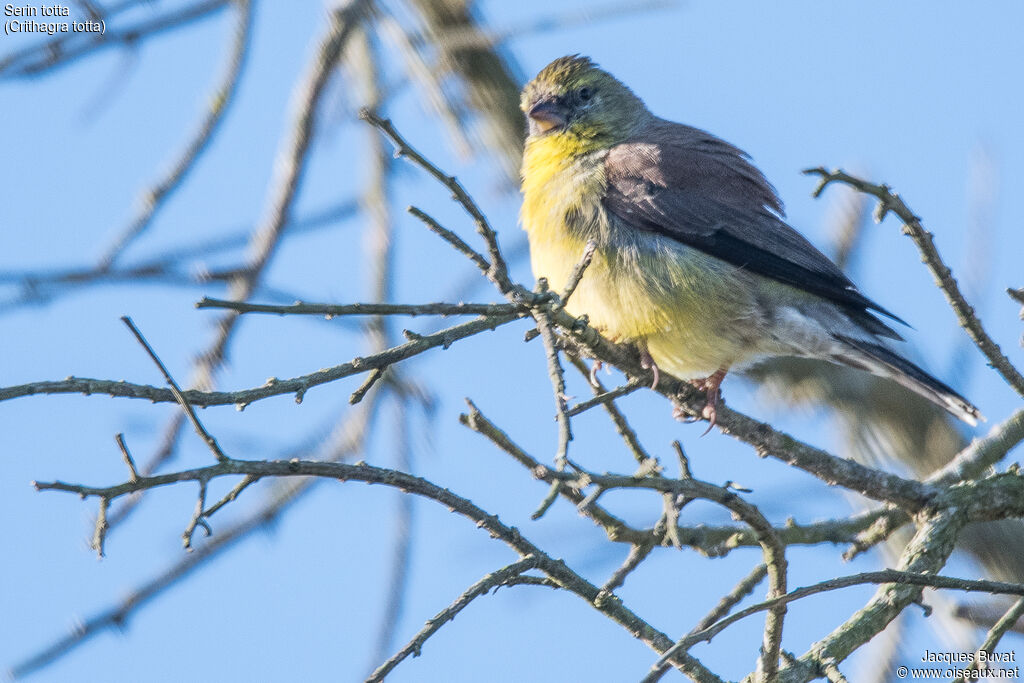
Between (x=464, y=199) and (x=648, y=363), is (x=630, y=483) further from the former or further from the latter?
(x=648, y=363)

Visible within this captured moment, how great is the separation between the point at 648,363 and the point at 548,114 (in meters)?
1.63

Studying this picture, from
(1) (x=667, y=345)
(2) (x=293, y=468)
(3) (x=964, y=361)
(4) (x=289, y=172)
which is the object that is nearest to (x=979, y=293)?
(3) (x=964, y=361)

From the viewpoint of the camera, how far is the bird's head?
212 inches

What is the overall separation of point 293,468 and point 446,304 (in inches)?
18.9

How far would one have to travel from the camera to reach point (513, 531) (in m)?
2.66

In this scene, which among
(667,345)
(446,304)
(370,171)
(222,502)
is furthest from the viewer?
(370,171)

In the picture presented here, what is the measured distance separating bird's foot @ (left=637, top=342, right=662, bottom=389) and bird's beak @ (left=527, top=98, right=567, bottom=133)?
1.30 metres

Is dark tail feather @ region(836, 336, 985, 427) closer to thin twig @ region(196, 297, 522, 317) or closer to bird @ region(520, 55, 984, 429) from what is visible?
bird @ region(520, 55, 984, 429)

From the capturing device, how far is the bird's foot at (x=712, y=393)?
3.87 metres

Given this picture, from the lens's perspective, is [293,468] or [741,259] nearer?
[293,468]

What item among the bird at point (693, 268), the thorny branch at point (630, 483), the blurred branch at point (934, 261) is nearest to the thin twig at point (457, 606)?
the thorny branch at point (630, 483)

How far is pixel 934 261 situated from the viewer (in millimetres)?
2857

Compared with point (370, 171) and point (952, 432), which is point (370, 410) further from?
point (952, 432)

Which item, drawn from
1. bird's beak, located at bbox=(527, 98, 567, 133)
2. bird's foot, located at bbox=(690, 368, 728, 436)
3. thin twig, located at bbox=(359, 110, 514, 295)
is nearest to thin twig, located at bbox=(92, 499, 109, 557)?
thin twig, located at bbox=(359, 110, 514, 295)
